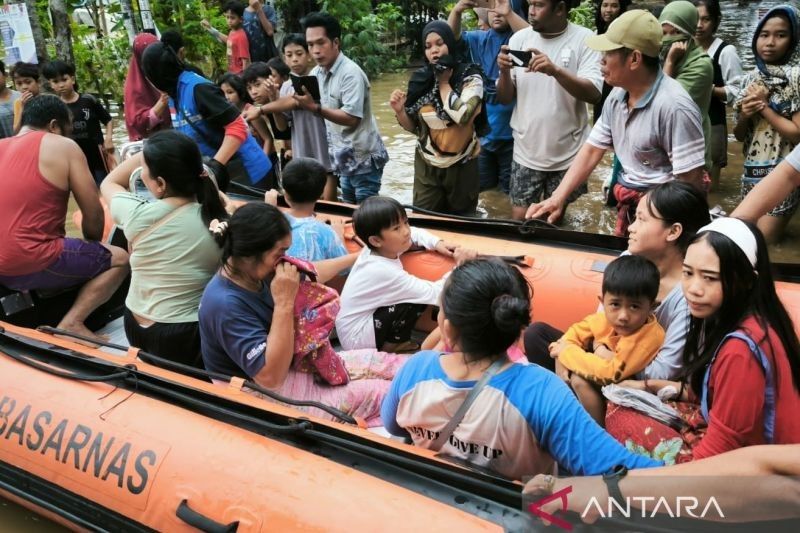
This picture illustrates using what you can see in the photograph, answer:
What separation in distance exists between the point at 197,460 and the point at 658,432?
1.30 m

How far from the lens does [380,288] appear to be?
2.59 metres

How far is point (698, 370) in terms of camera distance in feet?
5.58

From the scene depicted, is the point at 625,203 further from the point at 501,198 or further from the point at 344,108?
the point at 501,198

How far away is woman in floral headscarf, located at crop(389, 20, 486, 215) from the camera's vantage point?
354cm

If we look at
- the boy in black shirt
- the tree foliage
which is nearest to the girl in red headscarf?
the boy in black shirt

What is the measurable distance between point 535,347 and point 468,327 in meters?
1.04

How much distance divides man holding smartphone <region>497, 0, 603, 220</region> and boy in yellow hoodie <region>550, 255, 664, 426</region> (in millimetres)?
1467

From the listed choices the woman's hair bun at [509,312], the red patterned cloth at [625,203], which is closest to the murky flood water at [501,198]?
the red patterned cloth at [625,203]

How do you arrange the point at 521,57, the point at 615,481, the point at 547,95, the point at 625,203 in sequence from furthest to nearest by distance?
the point at 547,95, the point at 521,57, the point at 625,203, the point at 615,481

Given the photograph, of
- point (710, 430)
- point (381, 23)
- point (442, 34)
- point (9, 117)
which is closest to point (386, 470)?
point (710, 430)

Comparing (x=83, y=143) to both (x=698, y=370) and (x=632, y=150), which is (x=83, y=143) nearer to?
(x=632, y=150)

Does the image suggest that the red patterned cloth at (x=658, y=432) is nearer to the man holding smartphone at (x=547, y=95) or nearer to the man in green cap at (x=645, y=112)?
the man in green cap at (x=645, y=112)

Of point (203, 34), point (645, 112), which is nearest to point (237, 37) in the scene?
point (203, 34)

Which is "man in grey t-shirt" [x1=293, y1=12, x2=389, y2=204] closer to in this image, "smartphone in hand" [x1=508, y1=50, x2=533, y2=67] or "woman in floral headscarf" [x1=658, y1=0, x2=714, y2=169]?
"smartphone in hand" [x1=508, y1=50, x2=533, y2=67]
